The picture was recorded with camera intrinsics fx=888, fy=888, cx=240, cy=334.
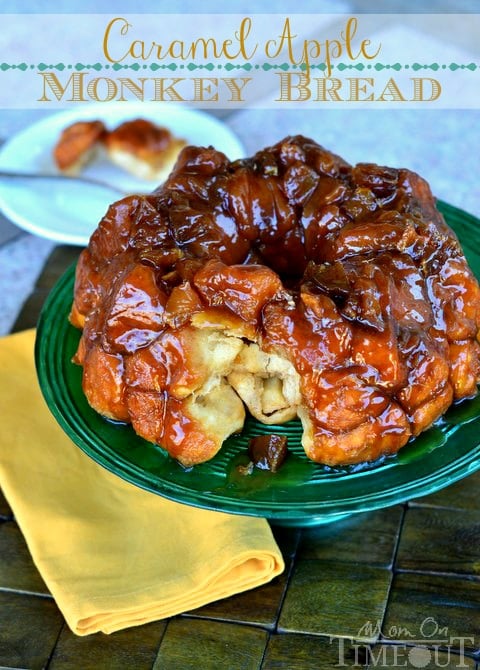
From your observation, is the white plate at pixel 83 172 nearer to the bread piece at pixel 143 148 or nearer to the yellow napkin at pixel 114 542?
the bread piece at pixel 143 148

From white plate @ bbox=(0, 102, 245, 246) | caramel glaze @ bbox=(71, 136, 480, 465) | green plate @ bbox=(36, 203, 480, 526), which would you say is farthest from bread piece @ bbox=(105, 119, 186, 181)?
green plate @ bbox=(36, 203, 480, 526)

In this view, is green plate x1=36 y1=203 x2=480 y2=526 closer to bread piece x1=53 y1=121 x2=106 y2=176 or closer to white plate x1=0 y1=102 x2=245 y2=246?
white plate x1=0 y1=102 x2=245 y2=246

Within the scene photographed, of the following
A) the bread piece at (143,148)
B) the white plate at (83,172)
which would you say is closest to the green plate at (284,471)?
the white plate at (83,172)

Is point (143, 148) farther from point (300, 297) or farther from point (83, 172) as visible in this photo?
point (300, 297)

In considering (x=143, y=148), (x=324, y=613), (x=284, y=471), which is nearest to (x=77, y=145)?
(x=143, y=148)

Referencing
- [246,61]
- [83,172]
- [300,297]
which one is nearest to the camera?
[300,297]

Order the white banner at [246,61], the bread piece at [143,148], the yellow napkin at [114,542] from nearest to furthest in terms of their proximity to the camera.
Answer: the yellow napkin at [114,542], the bread piece at [143,148], the white banner at [246,61]

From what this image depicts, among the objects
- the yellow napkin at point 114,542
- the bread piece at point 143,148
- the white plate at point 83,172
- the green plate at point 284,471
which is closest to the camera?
the green plate at point 284,471
